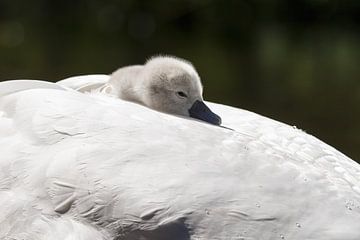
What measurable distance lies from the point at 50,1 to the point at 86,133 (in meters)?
17.7

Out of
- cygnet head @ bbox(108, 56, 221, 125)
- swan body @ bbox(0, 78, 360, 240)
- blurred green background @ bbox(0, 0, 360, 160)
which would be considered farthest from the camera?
blurred green background @ bbox(0, 0, 360, 160)

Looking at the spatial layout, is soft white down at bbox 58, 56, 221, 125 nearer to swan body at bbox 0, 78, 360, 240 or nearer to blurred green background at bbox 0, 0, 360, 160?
swan body at bbox 0, 78, 360, 240

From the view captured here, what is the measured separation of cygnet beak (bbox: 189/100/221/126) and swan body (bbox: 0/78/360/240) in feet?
0.64

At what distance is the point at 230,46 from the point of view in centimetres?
1664

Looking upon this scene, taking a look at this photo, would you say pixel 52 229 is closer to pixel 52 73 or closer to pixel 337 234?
pixel 337 234

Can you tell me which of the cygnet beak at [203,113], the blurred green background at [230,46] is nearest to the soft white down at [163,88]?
the cygnet beak at [203,113]

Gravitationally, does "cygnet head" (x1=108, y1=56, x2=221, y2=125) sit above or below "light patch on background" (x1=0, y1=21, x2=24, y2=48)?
above

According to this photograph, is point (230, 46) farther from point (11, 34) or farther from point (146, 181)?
point (146, 181)

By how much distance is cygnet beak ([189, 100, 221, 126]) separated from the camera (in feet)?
11.6

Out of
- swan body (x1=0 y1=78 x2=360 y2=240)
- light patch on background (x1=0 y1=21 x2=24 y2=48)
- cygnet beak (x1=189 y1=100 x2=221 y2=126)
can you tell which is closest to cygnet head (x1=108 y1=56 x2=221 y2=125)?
cygnet beak (x1=189 y1=100 x2=221 y2=126)

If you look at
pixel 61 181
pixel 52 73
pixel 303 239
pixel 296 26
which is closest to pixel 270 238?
pixel 303 239

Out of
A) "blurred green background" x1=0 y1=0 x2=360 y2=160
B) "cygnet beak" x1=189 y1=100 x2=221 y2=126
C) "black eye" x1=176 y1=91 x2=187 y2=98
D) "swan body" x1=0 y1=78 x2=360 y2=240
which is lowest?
"blurred green background" x1=0 y1=0 x2=360 y2=160

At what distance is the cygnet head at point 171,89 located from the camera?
3674 mm

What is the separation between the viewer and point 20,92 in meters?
3.38
